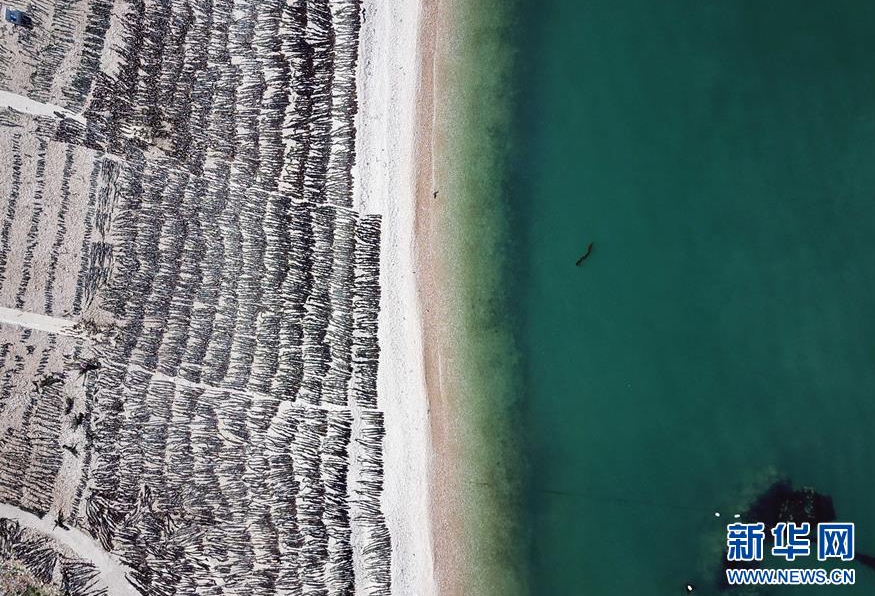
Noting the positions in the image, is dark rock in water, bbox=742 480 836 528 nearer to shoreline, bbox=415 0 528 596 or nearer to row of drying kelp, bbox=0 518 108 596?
shoreline, bbox=415 0 528 596

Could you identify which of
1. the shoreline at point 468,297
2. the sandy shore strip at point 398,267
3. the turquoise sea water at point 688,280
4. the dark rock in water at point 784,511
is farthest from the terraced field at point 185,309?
the dark rock in water at point 784,511

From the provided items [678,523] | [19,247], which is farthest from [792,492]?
[19,247]

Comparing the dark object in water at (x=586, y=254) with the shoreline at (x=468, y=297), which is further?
the dark object in water at (x=586, y=254)

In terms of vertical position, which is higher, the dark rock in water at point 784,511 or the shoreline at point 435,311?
the shoreline at point 435,311

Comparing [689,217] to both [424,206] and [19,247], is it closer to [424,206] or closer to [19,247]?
[424,206]

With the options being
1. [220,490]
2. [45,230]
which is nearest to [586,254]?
[220,490]

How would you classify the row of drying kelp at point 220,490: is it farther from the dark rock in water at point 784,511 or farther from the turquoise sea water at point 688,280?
the dark rock in water at point 784,511

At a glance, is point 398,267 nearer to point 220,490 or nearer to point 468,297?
point 468,297
